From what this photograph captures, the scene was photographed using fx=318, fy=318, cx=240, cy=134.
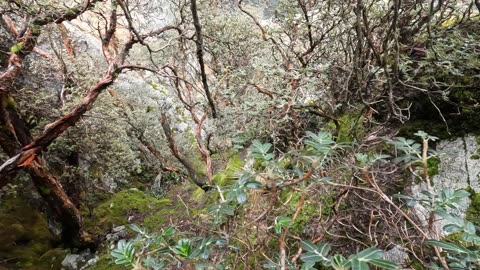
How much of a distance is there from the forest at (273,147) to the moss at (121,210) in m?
0.05

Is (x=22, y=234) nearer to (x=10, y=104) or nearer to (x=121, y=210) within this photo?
(x=121, y=210)

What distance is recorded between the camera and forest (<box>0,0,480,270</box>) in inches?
58.1

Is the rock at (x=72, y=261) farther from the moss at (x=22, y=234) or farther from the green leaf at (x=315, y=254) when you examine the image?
the green leaf at (x=315, y=254)

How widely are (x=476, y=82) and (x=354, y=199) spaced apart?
52.6 inches

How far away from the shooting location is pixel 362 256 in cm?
103

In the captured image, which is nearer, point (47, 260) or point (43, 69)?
point (47, 260)

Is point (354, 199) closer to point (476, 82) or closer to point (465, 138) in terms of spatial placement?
point (465, 138)

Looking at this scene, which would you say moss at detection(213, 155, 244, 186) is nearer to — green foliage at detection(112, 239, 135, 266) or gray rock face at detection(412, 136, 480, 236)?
gray rock face at detection(412, 136, 480, 236)

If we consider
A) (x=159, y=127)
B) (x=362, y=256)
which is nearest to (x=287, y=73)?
(x=362, y=256)

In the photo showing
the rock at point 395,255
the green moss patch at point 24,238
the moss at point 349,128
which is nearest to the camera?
the rock at point 395,255

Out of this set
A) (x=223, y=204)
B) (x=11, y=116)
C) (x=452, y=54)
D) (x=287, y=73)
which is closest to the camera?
(x=223, y=204)

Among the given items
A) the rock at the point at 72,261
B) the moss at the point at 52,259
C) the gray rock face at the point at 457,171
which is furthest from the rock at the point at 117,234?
the gray rock face at the point at 457,171

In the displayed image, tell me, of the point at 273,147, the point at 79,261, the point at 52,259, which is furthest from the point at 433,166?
the point at 52,259

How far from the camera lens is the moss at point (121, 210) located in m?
6.52
